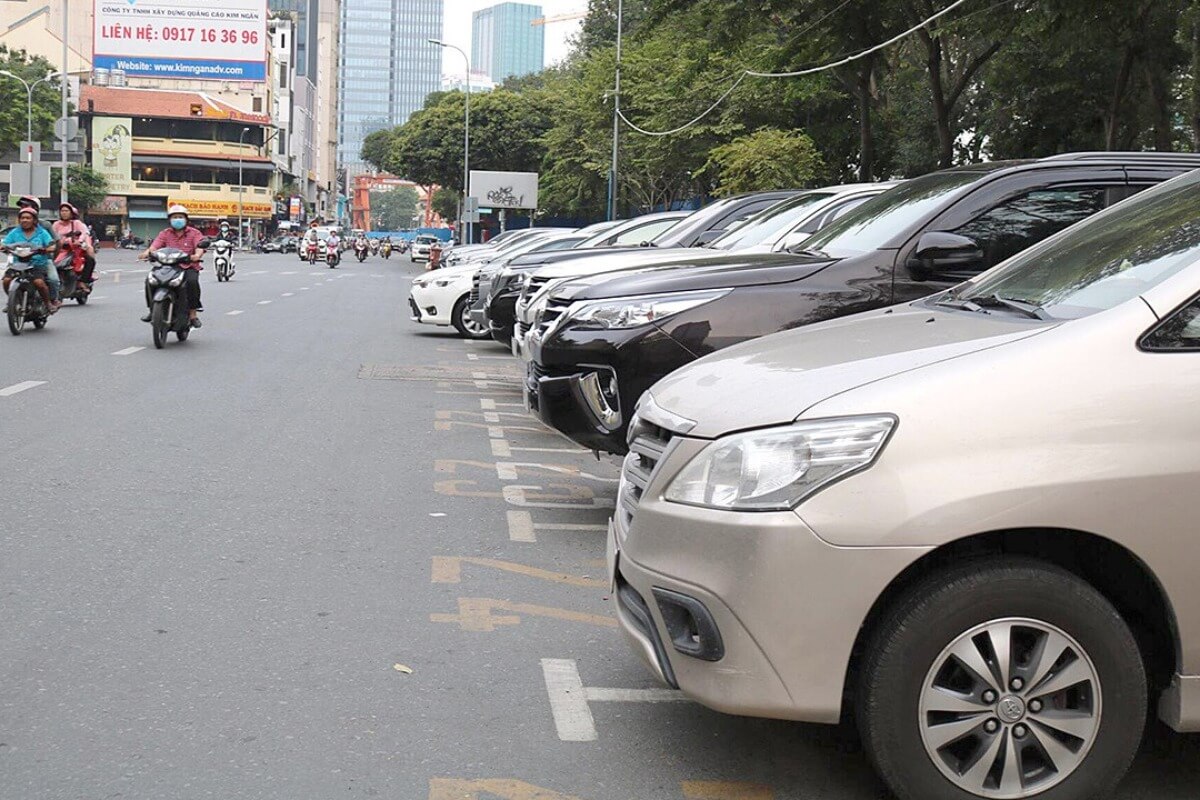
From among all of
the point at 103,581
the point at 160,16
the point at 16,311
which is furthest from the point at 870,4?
the point at 160,16

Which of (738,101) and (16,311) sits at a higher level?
(738,101)

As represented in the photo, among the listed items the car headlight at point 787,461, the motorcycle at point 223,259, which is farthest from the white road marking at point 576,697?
the motorcycle at point 223,259

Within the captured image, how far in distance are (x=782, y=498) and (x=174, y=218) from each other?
13420 millimetres

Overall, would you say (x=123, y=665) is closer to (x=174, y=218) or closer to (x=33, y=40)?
(x=174, y=218)

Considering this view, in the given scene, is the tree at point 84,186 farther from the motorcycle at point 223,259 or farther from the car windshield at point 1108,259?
the car windshield at point 1108,259

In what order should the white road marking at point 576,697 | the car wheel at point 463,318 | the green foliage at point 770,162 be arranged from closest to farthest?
the white road marking at point 576,697
the car wheel at point 463,318
the green foliage at point 770,162

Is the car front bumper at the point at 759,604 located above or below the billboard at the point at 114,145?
below

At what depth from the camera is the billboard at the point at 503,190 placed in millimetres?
72625

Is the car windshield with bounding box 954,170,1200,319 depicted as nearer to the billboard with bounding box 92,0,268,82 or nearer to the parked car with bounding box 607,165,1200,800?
the parked car with bounding box 607,165,1200,800

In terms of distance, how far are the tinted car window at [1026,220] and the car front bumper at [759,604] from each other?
3.83m

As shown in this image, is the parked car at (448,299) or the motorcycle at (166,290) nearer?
the motorcycle at (166,290)

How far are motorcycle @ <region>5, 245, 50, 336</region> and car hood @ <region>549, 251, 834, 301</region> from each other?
10552 millimetres

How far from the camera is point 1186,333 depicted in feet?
11.6

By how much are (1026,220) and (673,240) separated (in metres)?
6.26
